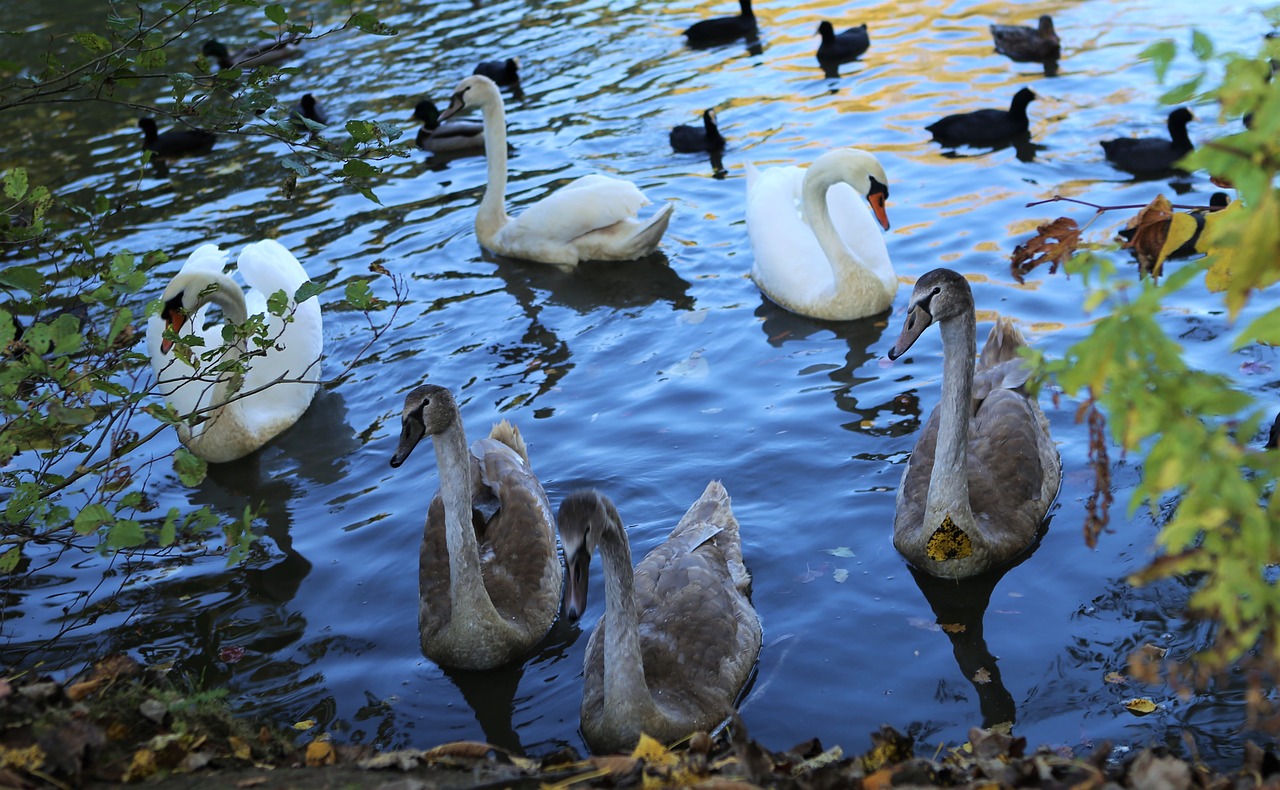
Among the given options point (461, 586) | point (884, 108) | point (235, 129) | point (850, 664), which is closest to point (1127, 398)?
point (850, 664)

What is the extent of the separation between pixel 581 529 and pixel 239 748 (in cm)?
149

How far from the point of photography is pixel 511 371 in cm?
916

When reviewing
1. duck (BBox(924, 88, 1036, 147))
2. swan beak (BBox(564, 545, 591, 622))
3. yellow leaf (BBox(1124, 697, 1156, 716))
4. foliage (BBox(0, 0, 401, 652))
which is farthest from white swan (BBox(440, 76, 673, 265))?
yellow leaf (BBox(1124, 697, 1156, 716))

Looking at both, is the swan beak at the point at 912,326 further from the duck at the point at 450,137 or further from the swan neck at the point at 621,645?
the duck at the point at 450,137

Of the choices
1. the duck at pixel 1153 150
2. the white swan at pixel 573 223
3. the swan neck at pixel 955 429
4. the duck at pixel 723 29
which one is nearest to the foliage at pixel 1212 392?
the swan neck at pixel 955 429

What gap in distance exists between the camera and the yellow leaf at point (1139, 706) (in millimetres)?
4863

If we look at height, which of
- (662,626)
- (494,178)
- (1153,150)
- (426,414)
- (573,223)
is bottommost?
(662,626)

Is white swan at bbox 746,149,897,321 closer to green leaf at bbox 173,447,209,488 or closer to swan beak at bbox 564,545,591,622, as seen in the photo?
swan beak at bbox 564,545,591,622

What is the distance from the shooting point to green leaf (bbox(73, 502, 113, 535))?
13.9ft

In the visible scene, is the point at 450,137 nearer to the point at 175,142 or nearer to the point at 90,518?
the point at 175,142

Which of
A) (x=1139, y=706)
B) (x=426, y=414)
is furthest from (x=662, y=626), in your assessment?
(x=1139, y=706)

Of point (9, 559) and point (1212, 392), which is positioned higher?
point (1212, 392)

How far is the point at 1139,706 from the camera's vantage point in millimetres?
4895

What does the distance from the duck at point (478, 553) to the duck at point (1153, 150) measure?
6.69 metres
